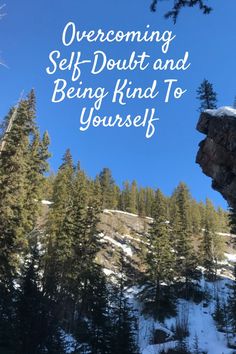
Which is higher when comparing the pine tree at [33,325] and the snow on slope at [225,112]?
the snow on slope at [225,112]

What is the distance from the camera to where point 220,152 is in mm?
28922

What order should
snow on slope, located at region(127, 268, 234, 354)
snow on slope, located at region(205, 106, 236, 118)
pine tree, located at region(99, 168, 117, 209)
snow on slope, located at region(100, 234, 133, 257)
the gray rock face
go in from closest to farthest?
the gray rock face
snow on slope, located at region(205, 106, 236, 118)
snow on slope, located at region(127, 268, 234, 354)
snow on slope, located at region(100, 234, 133, 257)
pine tree, located at region(99, 168, 117, 209)

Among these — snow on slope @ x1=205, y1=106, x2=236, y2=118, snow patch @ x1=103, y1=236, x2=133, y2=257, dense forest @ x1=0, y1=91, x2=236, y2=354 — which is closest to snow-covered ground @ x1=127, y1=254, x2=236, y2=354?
dense forest @ x1=0, y1=91, x2=236, y2=354

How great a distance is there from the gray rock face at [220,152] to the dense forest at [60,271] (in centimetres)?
1222

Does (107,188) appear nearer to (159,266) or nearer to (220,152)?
(159,266)

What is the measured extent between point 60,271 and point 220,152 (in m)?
24.0

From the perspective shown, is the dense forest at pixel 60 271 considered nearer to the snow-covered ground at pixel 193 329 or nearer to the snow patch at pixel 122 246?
the snow-covered ground at pixel 193 329

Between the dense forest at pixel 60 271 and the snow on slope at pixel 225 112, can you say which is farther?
the snow on slope at pixel 225 112

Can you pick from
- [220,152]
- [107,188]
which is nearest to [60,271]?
[220,152]

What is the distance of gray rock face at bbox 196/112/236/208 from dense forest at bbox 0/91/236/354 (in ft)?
40.1

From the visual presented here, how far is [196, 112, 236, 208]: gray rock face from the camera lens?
27322 millimetres

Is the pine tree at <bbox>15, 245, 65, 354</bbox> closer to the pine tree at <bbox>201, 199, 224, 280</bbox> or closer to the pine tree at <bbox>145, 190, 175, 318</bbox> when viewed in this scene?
the pine tree at <bbox>145, 190, 175, 318</bbox>

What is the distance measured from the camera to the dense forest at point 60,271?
2628cm

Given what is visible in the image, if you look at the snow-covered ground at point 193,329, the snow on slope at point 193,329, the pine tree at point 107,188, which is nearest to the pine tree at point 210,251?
the snow-covered ground at point 193,329
